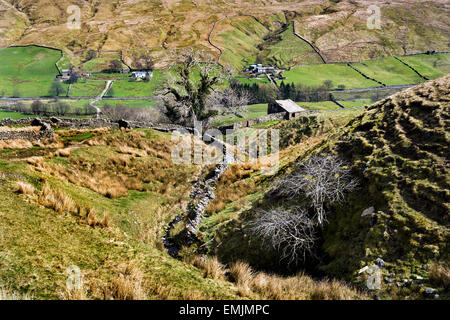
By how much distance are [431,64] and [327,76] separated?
2963 inches

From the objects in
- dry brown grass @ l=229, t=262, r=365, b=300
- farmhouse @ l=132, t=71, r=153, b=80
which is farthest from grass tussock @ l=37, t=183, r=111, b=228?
farmhouse @ l=132, t=71, r=153, b=80

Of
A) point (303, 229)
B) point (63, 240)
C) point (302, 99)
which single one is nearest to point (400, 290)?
point (303, 229)

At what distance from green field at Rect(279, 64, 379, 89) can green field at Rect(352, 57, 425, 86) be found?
865 cm

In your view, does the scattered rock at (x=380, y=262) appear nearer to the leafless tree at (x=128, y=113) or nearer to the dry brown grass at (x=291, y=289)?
the dry brown grass at (x=291, y=289)

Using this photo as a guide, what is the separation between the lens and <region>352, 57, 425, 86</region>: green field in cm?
15525

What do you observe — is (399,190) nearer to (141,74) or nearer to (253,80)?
(253,80)

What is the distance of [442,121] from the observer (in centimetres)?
831

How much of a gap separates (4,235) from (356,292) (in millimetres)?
7389

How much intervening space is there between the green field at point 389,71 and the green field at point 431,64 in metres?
6.02

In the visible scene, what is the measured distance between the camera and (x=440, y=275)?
16.7ft

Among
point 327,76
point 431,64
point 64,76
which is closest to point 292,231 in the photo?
point 327,76

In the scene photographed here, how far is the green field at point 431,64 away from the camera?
158800 millimetres

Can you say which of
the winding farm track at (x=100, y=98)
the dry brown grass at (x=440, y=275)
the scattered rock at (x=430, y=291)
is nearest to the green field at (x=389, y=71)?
the winding farm track at (x=100, y=98)

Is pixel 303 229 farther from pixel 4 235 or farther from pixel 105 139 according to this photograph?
pixel 105 139
